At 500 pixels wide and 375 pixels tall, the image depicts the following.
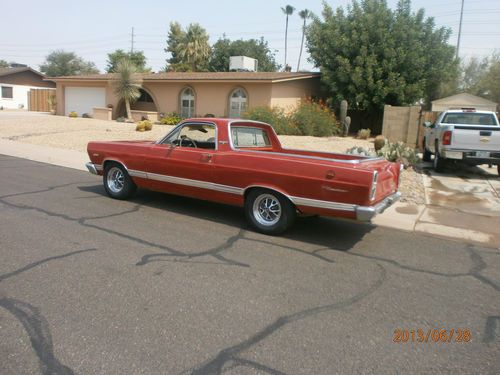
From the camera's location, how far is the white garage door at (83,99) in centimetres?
3097

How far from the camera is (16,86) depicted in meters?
48.2

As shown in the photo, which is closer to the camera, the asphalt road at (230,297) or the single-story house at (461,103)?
the asphalt road at (230,297)

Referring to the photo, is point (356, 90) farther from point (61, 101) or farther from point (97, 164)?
point (61, 101)

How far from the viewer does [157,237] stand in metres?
5.66

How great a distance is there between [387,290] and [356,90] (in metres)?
20.3

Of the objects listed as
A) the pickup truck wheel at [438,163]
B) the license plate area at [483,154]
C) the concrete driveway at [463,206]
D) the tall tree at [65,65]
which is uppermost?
the tall tree at [65,65]

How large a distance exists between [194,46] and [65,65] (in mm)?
27666

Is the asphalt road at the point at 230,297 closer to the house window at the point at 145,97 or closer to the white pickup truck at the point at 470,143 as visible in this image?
the white pickup truck at the point at 470,143

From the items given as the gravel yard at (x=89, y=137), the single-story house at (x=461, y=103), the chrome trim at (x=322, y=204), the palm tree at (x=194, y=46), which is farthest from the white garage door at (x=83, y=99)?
the chrome trim at (x=322, y=204)

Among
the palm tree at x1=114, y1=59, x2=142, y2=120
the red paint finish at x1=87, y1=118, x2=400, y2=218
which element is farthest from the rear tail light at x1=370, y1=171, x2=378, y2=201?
the palm tree at x1=114, y1=59, x2=142, y2=120

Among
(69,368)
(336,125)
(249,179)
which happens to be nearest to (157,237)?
(249,179)

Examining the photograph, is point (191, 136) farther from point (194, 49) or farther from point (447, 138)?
point (194, 49)

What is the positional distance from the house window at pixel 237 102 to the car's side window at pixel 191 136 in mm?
17568

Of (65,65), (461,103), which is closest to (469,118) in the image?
(461,103)
